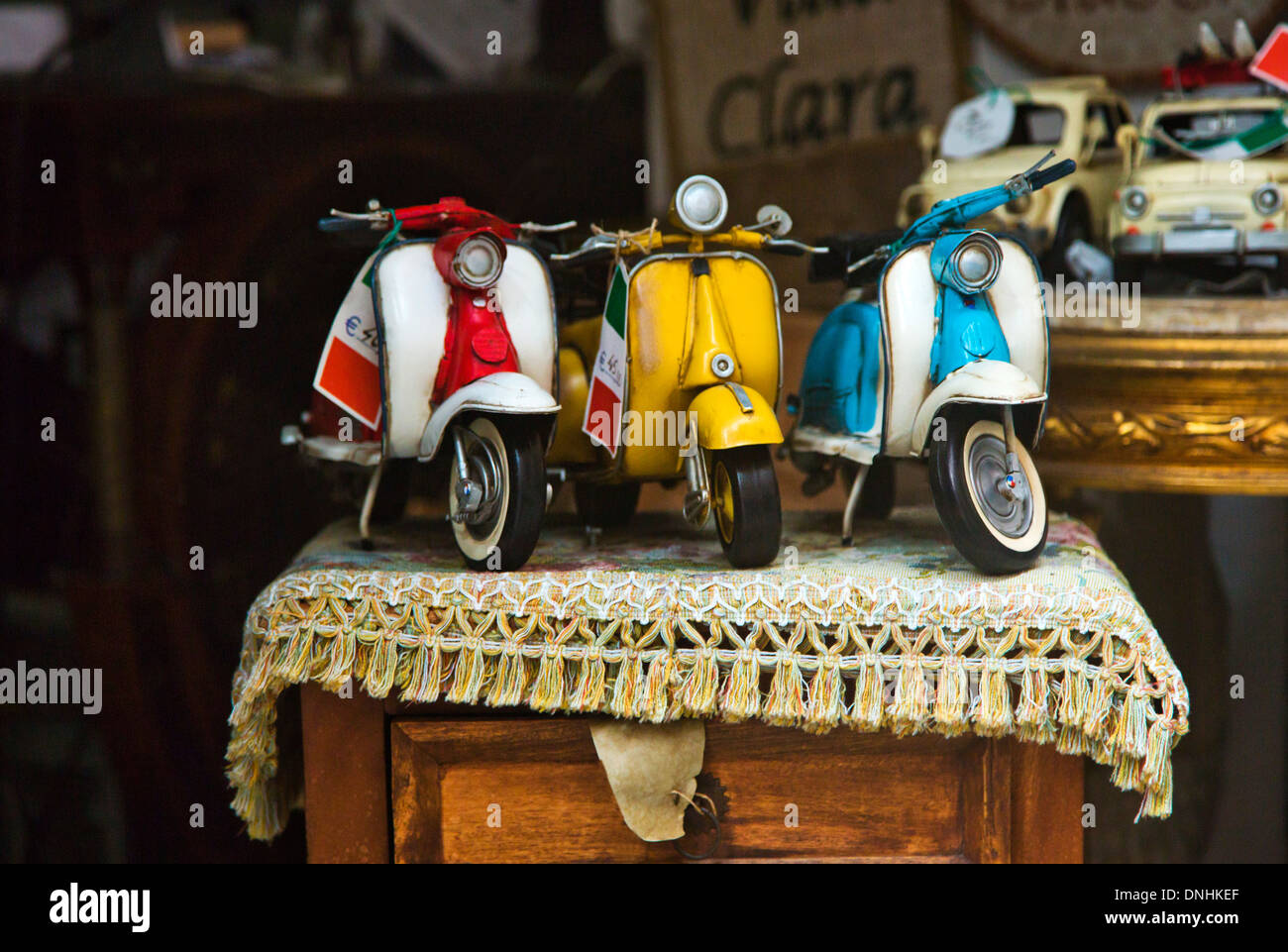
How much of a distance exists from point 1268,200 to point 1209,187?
0.22 feet

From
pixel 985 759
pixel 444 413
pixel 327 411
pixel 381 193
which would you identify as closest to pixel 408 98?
pixel 381 193

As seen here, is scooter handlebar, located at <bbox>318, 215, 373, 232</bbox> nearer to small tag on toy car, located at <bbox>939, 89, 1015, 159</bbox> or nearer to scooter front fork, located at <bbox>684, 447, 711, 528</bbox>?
scooter front fork, located at <bbox>684, 447, 711, 528</bbox>

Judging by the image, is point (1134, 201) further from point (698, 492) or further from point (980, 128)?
point (698, 492)

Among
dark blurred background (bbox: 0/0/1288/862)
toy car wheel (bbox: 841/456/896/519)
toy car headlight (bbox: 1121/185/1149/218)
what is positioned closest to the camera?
toy car wheel (bbox: 841/456/896/519)

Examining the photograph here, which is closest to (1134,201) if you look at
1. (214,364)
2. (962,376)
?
(962,376)

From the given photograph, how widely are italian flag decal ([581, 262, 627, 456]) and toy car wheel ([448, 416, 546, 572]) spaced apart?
7cm

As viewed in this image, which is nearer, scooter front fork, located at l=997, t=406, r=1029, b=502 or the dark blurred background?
scooter front fork, located at l=997, t=406, r=1029, b=502

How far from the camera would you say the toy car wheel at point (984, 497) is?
117 centimetres

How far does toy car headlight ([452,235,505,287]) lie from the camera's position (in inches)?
49.3

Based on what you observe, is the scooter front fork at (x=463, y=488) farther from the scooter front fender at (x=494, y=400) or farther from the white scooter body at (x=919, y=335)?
the white scooter body at (x=919, y=335)

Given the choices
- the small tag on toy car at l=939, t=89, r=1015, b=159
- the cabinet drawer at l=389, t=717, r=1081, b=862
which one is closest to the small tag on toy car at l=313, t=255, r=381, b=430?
the cabinet drawer at l=389, t=717, r=1081, b=862

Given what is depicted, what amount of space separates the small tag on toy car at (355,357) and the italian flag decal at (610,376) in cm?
21

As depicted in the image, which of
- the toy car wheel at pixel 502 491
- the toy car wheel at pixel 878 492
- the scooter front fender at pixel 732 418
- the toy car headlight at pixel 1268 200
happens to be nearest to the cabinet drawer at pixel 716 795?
the toy car wheel at pixel 502 491
